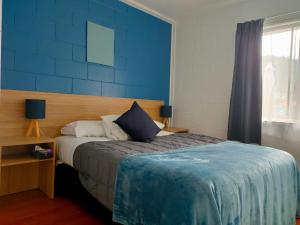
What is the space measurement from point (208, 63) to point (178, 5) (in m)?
1.04

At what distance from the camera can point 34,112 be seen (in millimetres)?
2359

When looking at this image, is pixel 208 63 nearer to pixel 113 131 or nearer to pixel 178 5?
pixel 178 5

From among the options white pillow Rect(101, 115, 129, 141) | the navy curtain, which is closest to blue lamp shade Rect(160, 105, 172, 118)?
the navy curtain

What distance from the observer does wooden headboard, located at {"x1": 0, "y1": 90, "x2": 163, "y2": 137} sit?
7.82 feet

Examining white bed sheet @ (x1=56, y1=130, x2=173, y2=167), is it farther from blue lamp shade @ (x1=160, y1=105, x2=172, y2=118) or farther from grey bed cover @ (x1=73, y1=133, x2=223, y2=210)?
blue lamp shade @ (x1=160, y1=105, x2=172, y2=118)

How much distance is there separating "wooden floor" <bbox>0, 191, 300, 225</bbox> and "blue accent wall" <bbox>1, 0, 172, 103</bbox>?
1182mm

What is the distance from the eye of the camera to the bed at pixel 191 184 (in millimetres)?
1251

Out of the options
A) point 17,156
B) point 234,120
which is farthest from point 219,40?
point 17,156

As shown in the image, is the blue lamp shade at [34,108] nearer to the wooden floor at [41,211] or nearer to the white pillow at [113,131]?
the white pillow at [113,131]

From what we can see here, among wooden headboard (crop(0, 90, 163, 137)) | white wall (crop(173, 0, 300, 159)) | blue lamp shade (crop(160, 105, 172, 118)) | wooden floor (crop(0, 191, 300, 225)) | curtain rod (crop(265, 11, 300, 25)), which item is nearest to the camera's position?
wooden floor (crop(0, 191, 300, 225))

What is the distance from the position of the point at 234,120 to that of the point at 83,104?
214 cm

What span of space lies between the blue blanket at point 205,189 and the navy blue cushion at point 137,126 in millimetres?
725

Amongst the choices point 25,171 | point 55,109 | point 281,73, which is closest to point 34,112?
point 55,109

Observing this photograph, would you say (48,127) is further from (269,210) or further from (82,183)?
(269,210)
